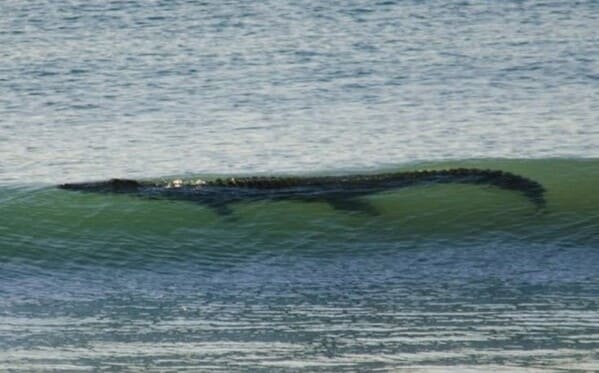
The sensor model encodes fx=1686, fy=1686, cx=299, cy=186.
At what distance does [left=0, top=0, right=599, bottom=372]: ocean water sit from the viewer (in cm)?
1060

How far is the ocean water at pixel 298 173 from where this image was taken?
10602 mm

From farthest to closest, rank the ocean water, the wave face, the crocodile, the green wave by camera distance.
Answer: the crocodile, the green wave, the ocean water, the wave face

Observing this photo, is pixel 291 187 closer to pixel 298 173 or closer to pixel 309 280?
pixel 298 173

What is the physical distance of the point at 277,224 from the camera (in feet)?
46.7

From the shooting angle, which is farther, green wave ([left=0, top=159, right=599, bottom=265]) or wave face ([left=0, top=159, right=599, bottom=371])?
green wave ([left=0, top=159, right=599, bottom=265])

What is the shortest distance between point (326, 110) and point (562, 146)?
3.11 meters

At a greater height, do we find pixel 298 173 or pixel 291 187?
pixel 291 187

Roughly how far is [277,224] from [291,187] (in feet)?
1.97

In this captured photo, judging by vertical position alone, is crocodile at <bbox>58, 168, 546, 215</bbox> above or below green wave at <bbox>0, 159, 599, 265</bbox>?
above

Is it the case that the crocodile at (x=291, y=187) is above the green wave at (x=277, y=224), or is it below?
above

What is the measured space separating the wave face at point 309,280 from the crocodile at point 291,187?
3.0 inches

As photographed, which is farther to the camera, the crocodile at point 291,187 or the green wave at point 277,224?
the crocodile at point 291,187

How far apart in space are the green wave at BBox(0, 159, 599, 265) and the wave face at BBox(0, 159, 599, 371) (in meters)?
0.02

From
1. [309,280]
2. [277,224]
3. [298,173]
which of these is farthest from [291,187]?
[309,280]
